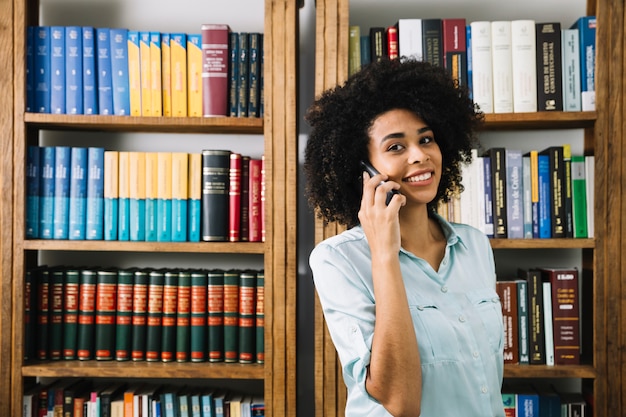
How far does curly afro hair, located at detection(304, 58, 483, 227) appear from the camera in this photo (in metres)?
1.32

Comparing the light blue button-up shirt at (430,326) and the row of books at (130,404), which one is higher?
the light blue button-up shirt at (430,326)

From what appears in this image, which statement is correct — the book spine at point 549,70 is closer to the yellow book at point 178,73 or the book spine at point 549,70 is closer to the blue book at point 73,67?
the yellow book at point 178,73

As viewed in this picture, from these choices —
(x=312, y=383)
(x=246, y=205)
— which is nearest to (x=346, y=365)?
(x=246, y=205)

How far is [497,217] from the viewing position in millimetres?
1977

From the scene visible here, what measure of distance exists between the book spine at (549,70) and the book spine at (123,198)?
1445 mm

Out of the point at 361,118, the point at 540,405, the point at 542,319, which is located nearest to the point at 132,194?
the point at 361,118

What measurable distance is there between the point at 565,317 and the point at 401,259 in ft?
3.32

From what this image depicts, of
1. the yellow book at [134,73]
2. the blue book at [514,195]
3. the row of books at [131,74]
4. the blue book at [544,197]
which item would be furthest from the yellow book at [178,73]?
the blue book at [544,197]

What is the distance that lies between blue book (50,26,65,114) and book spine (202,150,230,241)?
54 centimetres

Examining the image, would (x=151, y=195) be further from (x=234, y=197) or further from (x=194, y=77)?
(x=194, y=77)

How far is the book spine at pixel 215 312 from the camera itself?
2.01 meters

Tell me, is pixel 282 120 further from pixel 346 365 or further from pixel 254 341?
pixel 346 365

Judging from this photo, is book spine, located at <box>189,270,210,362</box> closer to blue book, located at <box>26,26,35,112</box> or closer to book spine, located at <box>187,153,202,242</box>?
book spine, located at <box>187,153,202,242</box>

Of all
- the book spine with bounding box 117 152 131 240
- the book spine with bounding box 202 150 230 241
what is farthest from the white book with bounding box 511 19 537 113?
the book spine with bounding box 117 152 131 240
